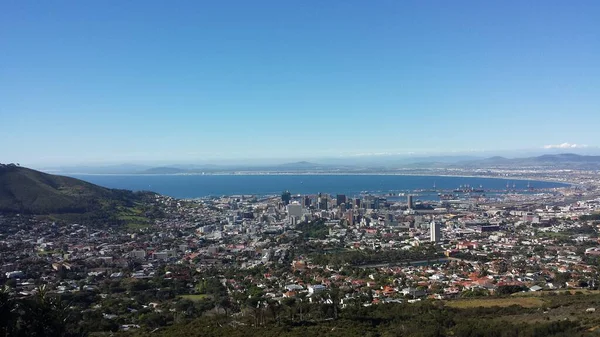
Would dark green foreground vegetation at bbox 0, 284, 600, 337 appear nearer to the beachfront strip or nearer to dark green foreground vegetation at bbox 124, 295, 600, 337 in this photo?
dark green foreground vegetation at bbox 124, 295, 600, 337

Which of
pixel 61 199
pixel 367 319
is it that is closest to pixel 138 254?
pixel 367 319

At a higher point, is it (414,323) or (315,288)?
(414,323)

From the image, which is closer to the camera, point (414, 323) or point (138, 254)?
point (414, 323)

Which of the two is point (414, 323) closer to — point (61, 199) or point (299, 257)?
point (299, 257)

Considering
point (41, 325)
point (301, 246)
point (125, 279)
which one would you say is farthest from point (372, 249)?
point (41, 325)

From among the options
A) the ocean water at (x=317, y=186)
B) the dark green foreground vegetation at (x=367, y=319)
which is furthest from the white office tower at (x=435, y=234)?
the ocean water at (x=317, y=186)

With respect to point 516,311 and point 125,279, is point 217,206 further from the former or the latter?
point 516,311

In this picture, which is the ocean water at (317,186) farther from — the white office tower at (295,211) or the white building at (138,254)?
the white building at (138,254)

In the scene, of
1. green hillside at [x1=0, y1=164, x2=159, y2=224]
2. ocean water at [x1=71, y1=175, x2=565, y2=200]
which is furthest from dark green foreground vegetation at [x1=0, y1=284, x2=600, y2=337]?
ocean water at [x1=71, y1=175, x2=565, y2=200]
